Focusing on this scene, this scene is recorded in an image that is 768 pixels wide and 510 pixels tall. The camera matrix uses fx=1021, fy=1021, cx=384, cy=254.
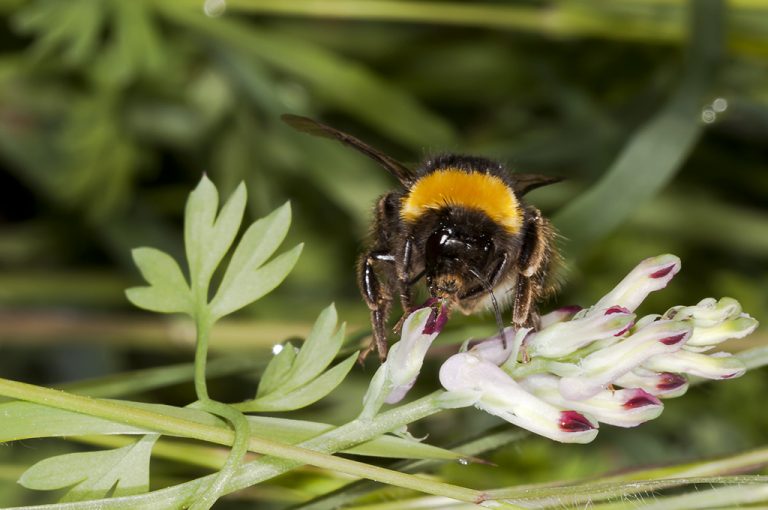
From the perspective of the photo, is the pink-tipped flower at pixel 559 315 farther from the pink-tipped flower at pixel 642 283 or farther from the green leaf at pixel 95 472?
the green leaf at pixel 95 472

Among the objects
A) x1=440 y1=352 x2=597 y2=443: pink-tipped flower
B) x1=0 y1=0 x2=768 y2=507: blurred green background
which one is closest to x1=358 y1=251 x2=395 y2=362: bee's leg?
x1=440 y1=352 x2=597 y2=443: pink-tipped flower

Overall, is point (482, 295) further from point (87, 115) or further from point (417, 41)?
point (417, 41)

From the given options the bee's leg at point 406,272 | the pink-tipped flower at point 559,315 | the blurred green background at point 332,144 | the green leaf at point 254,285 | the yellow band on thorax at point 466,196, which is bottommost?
the pink-tipped flower at point 559,315

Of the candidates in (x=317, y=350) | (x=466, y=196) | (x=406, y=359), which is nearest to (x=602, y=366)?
(x=406, y=359)

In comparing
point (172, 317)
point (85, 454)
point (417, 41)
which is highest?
point (417, 41)

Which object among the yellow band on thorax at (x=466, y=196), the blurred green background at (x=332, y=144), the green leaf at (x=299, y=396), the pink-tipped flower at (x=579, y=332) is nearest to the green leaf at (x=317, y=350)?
the green leaf at (x=299, y=396)

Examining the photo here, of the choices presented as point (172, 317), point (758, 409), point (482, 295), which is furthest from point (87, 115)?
point (758, 409)
